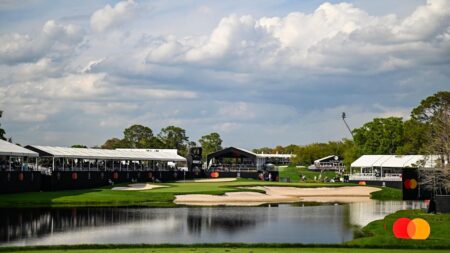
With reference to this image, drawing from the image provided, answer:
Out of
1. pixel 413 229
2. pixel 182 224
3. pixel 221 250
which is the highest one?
pixel 413 229

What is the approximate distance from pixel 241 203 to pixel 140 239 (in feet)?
112

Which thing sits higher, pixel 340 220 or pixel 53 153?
pixel 53 153

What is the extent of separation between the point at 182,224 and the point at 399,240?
1704cm

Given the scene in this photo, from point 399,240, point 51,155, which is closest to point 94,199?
point 51,155

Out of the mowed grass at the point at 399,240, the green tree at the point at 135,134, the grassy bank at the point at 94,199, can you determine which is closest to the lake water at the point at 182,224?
the mowed grass at the point at 399,240

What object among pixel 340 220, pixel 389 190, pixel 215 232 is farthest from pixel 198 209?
pixel 389 190

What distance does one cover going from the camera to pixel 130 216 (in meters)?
56.2

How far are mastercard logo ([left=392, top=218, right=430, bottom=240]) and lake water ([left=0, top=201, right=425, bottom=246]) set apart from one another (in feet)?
11.5

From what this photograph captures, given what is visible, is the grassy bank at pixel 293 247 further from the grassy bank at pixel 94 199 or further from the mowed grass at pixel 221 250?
the grassy bank at pixel 94 199

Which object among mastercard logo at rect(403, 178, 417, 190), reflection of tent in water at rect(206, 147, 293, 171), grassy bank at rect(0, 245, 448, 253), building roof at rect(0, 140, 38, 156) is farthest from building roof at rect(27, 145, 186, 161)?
grassy bank at rect(0, 245, 448, 253)

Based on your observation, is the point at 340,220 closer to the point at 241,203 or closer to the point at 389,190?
the point at 241,203

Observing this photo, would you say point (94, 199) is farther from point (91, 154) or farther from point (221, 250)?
point (221, 250)

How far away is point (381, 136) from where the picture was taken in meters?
136

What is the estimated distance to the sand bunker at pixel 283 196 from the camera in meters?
74.8
